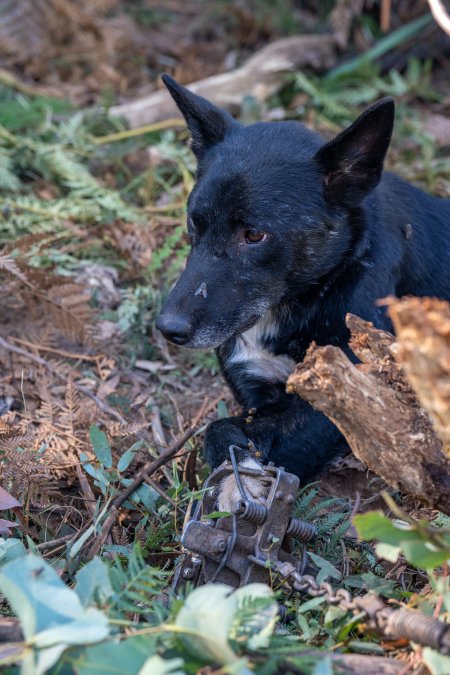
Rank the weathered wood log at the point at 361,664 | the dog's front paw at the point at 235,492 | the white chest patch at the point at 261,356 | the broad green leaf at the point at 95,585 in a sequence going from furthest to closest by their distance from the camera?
the white chest patch at the point at 261,356 → the dog's front paw at the point at 235,492 → the broad green leaf at the point at 95,585 → the weathered wood log at the point at 361,664

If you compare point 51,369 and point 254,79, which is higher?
point 254,79

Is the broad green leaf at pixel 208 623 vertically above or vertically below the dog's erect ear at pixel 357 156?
below

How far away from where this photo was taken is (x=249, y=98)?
5844 millimetres

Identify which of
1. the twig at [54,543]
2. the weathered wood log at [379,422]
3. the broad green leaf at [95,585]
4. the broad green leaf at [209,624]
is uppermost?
the weathered wood log at [379,422]

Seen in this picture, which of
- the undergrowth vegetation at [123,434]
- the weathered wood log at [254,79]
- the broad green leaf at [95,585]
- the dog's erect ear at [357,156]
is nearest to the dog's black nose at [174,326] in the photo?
the undergrowth vegetation at [123,434]

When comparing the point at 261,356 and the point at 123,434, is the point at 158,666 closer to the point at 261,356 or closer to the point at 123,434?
the point at 123,434

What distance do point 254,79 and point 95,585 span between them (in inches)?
191

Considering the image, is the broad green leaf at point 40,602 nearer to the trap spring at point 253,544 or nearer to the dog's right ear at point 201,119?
the trap spring at point 253,544

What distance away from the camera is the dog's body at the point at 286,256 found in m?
3.30

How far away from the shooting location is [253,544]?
2510 millimetres

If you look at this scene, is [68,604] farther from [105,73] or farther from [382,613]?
[105,73]

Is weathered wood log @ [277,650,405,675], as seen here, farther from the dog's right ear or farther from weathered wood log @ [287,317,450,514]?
the dog's right ear

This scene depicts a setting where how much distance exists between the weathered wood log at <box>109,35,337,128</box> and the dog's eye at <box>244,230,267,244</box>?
110 inches

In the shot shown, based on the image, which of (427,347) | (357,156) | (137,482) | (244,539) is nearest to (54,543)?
(137,482)
